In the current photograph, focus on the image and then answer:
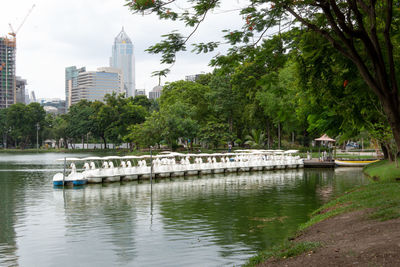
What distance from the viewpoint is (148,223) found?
18125 millimetres

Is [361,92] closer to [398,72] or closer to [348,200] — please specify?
[398,72]

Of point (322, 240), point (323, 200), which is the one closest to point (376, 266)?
point (322, 240)

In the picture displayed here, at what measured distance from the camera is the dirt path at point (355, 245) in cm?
808

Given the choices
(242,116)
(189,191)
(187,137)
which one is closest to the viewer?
(189,191)

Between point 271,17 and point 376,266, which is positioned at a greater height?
point 271,17

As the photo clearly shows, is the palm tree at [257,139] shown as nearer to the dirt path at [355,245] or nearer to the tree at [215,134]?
the tree at [215,134]

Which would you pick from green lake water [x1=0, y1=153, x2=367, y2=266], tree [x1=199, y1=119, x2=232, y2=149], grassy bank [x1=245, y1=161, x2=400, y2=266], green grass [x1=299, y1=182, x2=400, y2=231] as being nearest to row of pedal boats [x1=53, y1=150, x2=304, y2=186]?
green lake water [x1=0, y1=153, x2=367, y2=266]

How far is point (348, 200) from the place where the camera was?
58.3ft

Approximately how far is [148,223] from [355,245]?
1044cm

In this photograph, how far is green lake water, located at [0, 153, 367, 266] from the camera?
13.0 metres

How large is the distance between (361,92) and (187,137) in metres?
56.8

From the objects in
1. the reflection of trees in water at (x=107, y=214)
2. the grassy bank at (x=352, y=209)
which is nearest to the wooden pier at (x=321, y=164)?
the reflection of trees in water at (x=107, y=214)

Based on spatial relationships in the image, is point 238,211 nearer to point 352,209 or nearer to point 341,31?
point 352,209

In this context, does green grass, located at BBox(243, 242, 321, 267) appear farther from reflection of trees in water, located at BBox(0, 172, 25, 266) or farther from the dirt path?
reflection of trees in water, located at BBox(0, 172, 25, 266)
